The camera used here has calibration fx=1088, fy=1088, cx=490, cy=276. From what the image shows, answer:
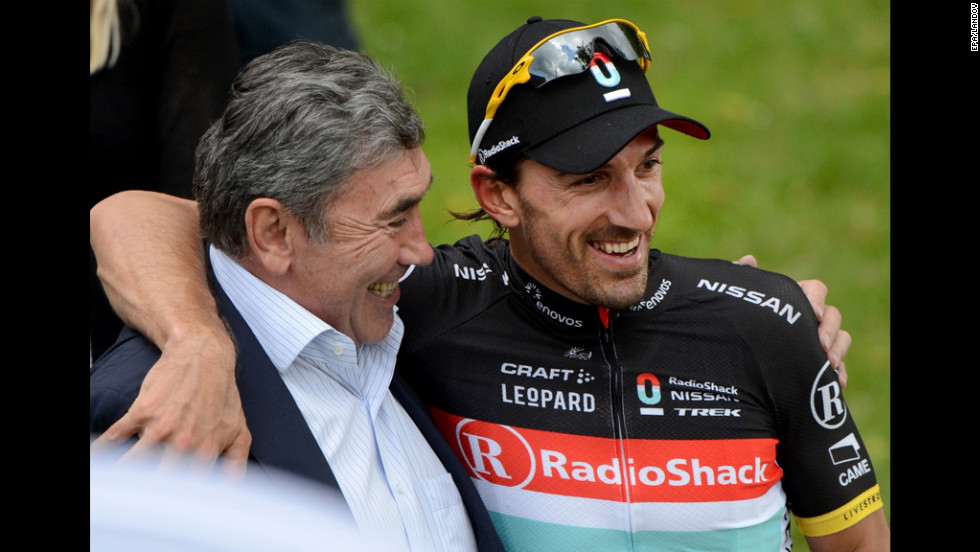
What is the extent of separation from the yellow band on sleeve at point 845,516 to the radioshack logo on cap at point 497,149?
1.20 meters

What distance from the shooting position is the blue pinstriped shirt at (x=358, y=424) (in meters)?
2.42

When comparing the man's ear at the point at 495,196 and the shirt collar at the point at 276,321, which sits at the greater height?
the man's ear at the point at 495,196

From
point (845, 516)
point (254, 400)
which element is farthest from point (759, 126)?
point (254, 400)

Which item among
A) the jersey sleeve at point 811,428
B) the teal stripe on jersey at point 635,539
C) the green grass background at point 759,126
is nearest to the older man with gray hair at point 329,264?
the teal stripe on jersey at point 635,539

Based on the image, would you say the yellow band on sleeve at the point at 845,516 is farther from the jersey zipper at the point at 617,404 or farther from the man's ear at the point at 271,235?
the man's ear at the point at 271,235

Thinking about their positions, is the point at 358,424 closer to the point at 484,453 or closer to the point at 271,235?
the point at 484,453

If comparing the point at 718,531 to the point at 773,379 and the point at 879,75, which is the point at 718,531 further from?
the point at 879,75

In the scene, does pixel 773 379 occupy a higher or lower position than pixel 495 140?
lower

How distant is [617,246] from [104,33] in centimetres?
152

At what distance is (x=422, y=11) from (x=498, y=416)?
749 centimetres

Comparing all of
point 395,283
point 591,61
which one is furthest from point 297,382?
point 591,61

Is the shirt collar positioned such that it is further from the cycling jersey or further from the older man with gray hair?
the cycling jersey

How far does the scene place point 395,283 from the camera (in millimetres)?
2730

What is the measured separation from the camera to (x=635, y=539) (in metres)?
2.60
